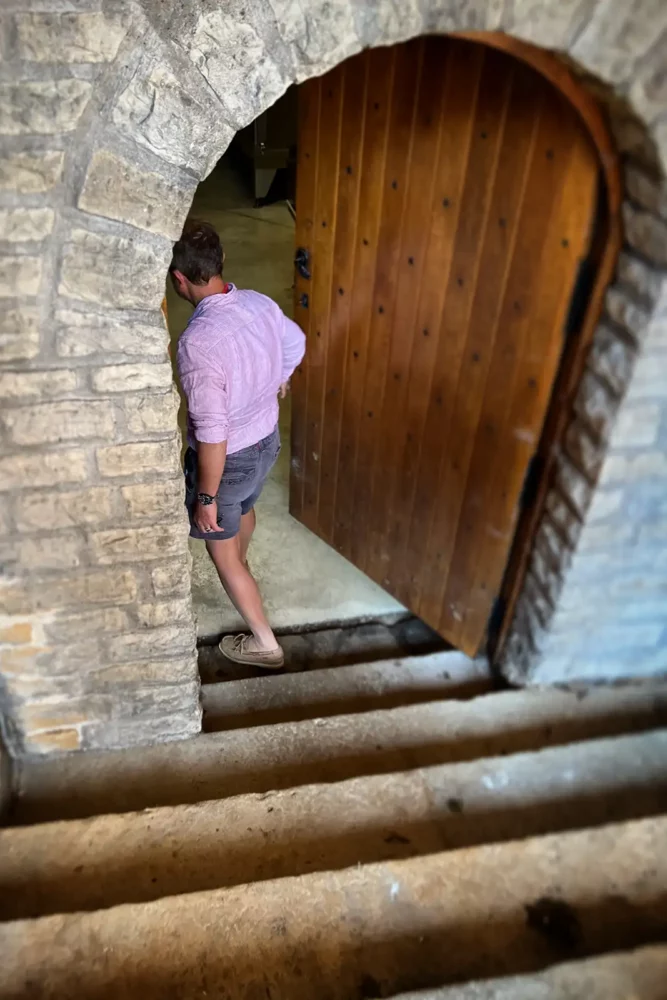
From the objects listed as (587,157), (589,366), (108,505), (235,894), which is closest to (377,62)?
(587,157)

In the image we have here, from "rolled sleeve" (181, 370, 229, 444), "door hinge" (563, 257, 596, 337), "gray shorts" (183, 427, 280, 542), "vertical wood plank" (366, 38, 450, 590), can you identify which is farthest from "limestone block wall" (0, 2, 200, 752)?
"door hinge" (563, 257, 596, 337)

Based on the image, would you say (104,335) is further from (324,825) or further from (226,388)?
(324,825)

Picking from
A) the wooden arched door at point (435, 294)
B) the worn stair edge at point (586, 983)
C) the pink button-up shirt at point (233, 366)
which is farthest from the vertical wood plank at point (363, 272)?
the worn stair edge at point (586, 983)

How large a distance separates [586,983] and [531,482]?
1.48m

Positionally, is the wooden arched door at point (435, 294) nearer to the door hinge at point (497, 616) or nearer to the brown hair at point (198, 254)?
the door hinge at point (497, 616)

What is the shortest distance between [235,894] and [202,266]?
181 centimetres

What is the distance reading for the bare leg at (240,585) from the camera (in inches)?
112

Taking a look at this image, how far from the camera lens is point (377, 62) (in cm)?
246

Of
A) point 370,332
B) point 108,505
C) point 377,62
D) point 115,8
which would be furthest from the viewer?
point 370,332

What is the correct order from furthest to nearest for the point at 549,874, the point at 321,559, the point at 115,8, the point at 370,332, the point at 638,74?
1. the point at 321,559
2. the point at 370,332
3. the point at 549,874
4. the point at 638,74
5. the point at 115,8

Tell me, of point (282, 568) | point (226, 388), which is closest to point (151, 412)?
point (226, 388)

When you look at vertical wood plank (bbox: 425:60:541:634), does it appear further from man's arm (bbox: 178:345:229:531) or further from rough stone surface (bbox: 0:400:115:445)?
rough stone surface (bbox: 0:400:115:445)

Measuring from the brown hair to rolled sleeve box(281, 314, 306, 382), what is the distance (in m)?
0.40

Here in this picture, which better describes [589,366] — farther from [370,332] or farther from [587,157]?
[370,332]
